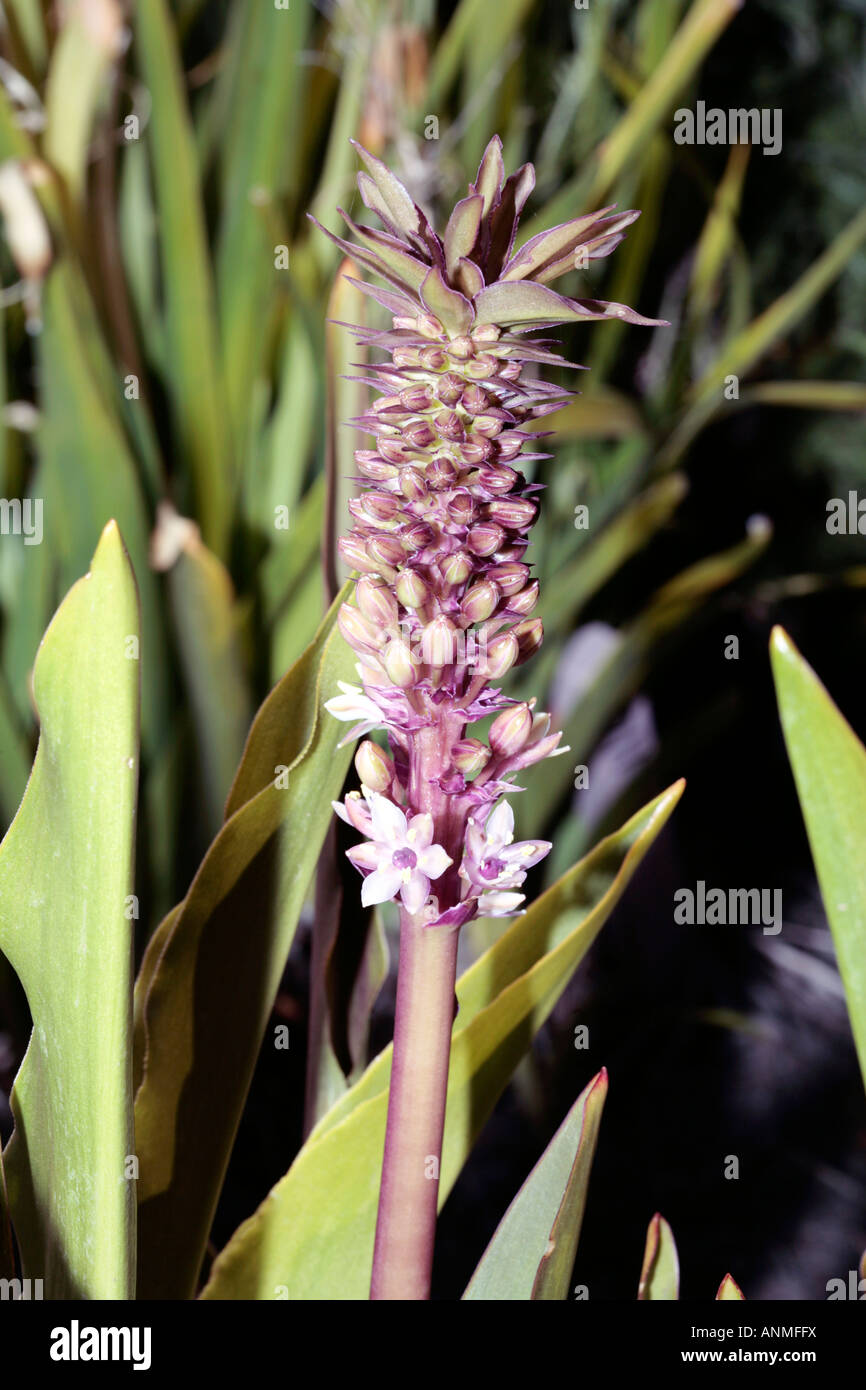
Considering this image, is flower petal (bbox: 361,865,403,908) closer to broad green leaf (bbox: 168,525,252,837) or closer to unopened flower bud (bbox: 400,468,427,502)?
unopened flower bud (bbox: 400,468,427,502)

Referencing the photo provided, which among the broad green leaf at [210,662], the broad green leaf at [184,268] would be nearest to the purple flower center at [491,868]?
the broad green leaf at [210,662]

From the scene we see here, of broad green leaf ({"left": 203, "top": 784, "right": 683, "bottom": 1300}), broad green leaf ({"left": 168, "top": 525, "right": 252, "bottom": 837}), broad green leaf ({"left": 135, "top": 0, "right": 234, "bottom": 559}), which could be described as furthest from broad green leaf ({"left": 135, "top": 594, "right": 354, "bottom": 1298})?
broad green leaf ({"left": 135, "top": 0, "right": 234, "bottom": 559})

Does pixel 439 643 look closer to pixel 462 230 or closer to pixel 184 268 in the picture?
pixel 462 230

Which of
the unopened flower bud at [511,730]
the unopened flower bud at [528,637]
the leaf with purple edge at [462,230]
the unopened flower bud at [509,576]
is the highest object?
the leaf with purple edge at [462,230]

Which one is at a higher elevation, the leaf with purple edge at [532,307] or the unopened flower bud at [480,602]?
the leaf with purple edge at [532,307]

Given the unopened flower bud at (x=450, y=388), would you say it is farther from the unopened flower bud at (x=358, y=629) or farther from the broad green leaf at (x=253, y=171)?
the broad green leaf at (x=253, y=171)

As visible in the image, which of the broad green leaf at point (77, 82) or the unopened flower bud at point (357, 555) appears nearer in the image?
the unopened flower bud at point (357, 555)
